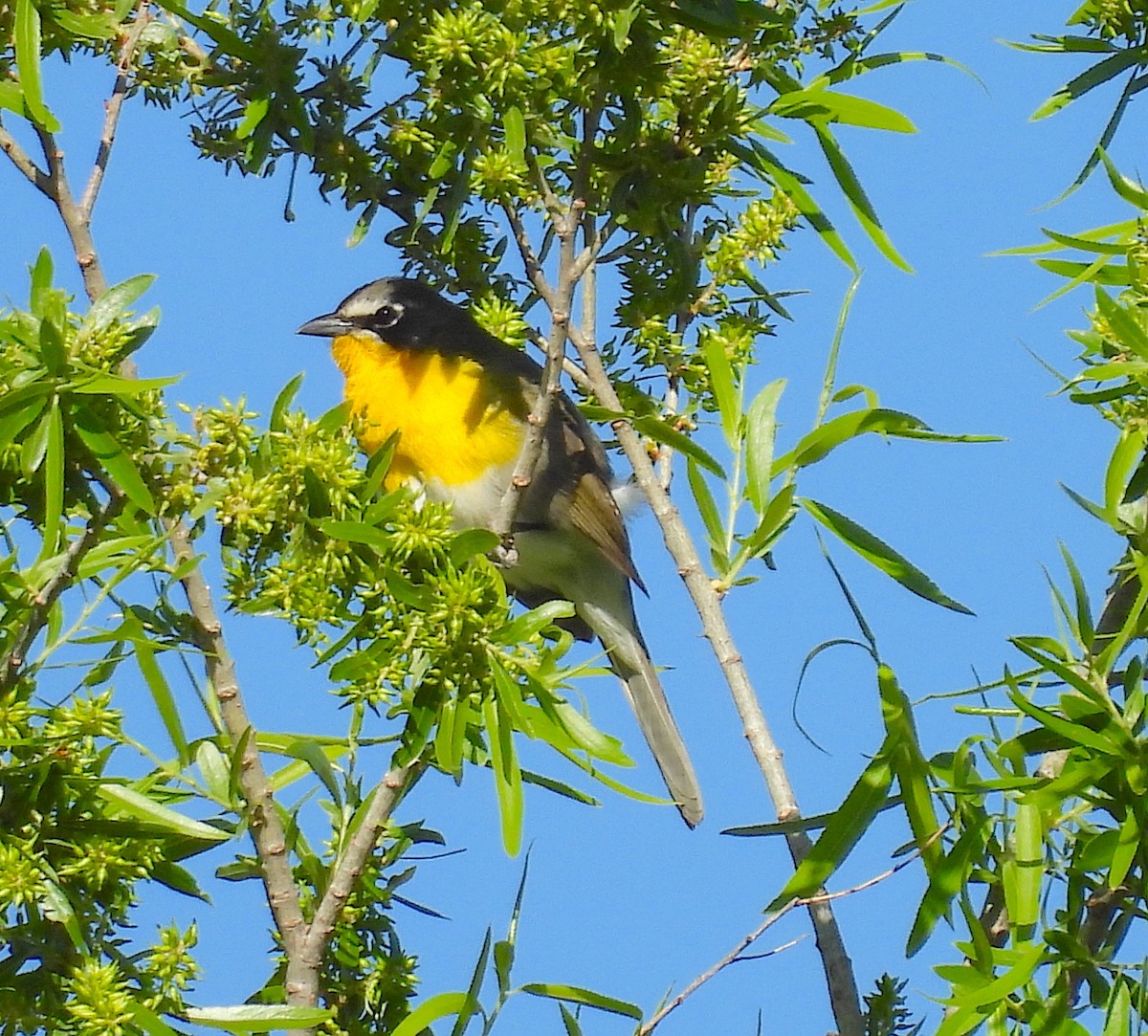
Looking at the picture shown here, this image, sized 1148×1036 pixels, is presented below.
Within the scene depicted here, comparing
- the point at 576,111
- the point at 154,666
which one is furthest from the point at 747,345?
the point at 154,666

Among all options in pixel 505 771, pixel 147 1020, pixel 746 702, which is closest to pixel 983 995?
pixel 746 702

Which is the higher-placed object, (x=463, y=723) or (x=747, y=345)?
(x=747, y=345)

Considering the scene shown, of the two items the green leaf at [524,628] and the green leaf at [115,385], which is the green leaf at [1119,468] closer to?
the green leaf at [524,628]

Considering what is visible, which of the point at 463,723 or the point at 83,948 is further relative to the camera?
the point at 463,723

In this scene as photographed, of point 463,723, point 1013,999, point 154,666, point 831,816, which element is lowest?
point 1013,999

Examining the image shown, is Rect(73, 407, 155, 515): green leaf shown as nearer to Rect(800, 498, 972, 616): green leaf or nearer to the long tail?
Rect(800, 498, 972, 616): green leaf

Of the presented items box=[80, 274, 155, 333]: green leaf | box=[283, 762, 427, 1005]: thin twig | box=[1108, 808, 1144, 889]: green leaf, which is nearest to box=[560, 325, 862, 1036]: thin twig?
box=[1108, 808, 1144, 889]: green leaf

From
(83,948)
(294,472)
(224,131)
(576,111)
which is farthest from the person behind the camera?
(224,131)

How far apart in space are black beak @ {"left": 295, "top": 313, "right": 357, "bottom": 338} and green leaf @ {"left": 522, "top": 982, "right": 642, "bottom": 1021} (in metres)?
2.87

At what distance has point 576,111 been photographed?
7.92ft

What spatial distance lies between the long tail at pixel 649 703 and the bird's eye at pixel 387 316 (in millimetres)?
998

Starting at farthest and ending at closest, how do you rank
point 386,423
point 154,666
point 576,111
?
point 386,423
point 576,111
point 154,666

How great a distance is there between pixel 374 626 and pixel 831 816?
2.01 feet

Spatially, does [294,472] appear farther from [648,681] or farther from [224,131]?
[648,681]
